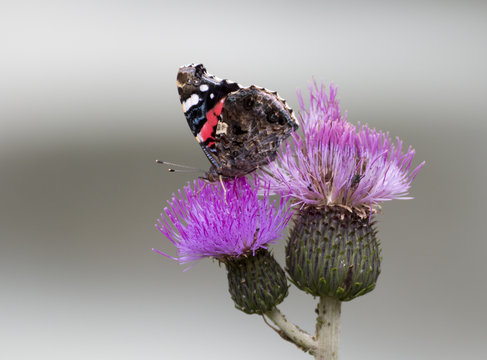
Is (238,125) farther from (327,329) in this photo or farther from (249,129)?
(327,329)

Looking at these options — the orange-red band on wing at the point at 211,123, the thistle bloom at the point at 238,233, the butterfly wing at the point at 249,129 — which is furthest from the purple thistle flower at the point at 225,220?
the orange-red band on wing at the point at 211,123

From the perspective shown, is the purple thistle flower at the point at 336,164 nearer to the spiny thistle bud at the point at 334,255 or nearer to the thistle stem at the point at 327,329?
the spiny thistle bud at the point at 334,255

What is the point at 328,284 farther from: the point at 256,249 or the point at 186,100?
the point at 186,100

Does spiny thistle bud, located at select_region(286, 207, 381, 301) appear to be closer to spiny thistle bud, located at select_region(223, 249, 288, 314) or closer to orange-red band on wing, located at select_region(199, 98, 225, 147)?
spiny thistle bud, located at select_region(223, 249, 288, 314)

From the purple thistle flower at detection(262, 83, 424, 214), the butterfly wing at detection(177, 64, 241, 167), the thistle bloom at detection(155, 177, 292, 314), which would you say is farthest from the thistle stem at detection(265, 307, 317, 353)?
the butterfly wing at detection(177, 64, 241, 167)

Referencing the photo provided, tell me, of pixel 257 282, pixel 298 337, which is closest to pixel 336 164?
pixel 257 282

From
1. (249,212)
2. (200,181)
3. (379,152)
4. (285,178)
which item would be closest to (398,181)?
(379,152)
